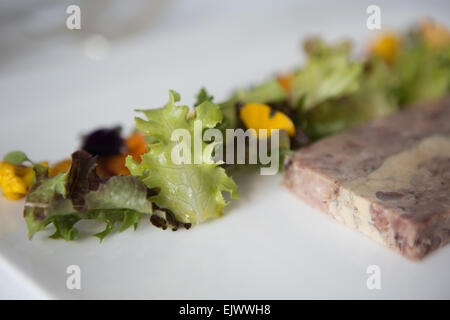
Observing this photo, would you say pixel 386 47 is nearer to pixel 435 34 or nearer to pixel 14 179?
pixel 435 34

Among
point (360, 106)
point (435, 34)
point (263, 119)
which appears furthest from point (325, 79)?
point (435, 34)

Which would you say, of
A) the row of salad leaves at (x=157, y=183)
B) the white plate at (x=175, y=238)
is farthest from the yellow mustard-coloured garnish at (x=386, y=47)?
the row of salad leaves at (x=157, y=183)

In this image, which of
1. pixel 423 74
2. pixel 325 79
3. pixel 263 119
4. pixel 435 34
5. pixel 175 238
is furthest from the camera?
pixel 435 34

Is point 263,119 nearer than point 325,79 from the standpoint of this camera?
Yes

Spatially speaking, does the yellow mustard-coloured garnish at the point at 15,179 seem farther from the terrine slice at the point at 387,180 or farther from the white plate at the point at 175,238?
the terrine slice at the point at 387,180

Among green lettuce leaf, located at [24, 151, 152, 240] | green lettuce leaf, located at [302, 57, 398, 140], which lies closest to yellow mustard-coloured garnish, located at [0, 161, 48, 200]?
green lettuce leaf, located at [24, 151, 152, 240]
